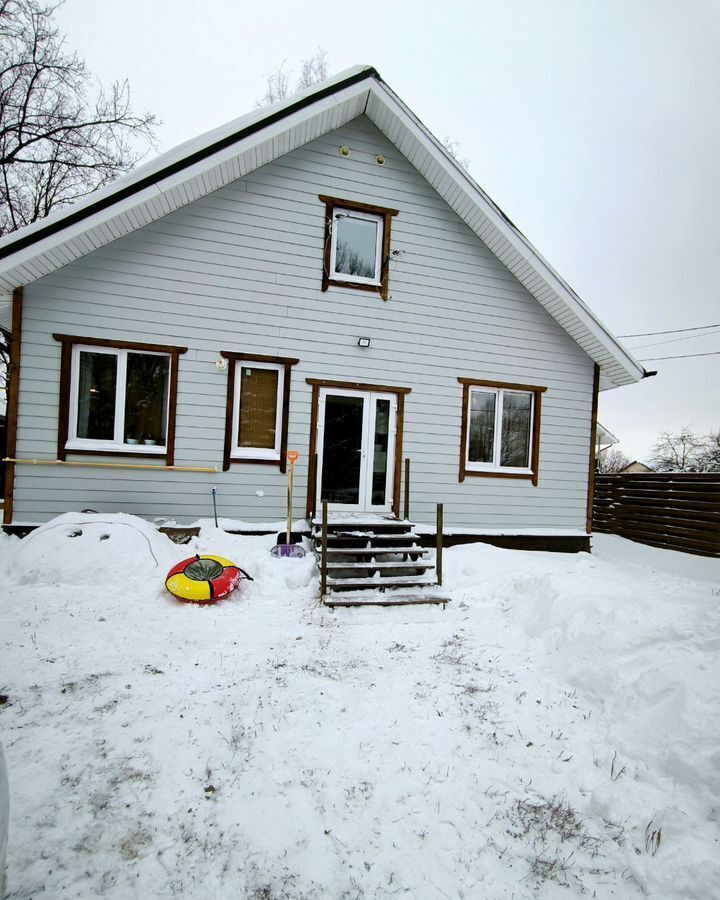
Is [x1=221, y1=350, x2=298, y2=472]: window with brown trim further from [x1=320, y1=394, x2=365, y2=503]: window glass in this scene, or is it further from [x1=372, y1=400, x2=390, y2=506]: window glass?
[x1=372, y1=400, x2=390, y2=506]: window glass

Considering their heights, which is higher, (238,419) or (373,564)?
(238,419)

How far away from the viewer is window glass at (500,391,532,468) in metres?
9.12

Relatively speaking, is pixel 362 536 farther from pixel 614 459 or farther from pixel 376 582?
pixel 614 459

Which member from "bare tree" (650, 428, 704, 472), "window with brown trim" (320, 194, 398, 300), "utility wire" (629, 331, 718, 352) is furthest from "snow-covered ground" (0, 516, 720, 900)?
"bare tree" (650, 428, 704, 472)

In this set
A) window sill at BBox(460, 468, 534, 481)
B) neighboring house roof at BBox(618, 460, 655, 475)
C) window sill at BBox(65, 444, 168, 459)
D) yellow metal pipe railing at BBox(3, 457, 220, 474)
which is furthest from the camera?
neighboring house roof at BBox(618, 460, 655, 475)

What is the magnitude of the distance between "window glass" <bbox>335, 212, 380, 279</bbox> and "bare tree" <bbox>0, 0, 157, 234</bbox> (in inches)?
418

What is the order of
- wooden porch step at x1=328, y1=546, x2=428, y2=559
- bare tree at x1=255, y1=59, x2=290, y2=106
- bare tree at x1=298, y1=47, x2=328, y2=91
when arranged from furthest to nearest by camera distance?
1. bare tree at x1=255, y1=59, x2=290, y2=106
2. bare tree at x1=298, y1=47, x2=328, y2=91
3. wooden porch step at x1=328, y1=546, x2=428, y2=559

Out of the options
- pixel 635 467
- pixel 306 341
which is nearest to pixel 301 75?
pixel 306 341

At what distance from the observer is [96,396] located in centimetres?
722

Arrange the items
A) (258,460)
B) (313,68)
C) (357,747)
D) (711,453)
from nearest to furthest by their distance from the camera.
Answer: (357,747), (258,460), (313,68), (711,453)

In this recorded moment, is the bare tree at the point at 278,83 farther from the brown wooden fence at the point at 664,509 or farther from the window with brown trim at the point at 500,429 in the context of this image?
the brown wooden fence at the point at 664,509

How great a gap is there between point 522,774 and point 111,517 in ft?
18.5

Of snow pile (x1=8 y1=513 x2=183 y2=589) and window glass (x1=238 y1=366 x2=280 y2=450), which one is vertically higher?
window glass (x1=238 y1=366 x2=280 y2=450)

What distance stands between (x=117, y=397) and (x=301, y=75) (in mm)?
16565
